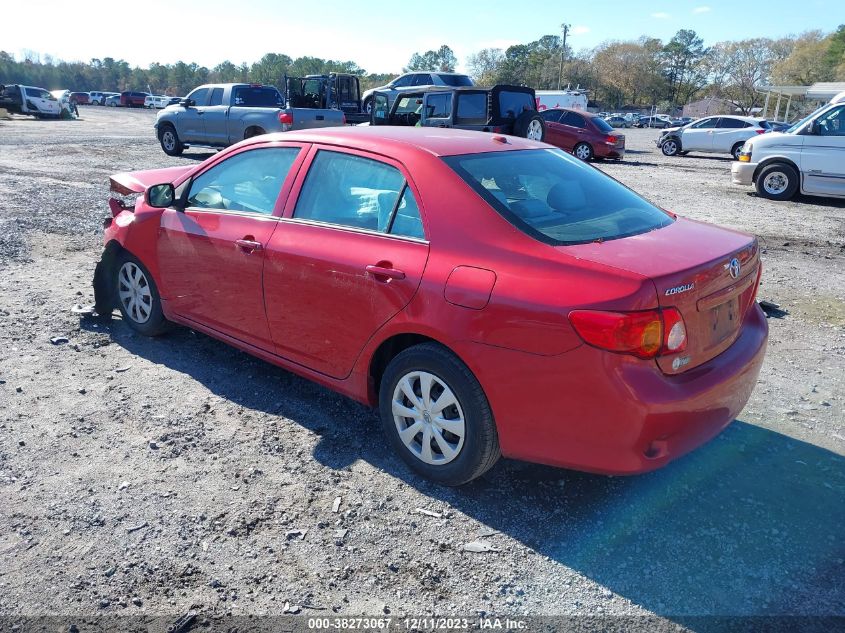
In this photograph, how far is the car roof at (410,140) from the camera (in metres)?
3.46

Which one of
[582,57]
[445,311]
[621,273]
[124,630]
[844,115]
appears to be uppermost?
[582,57]

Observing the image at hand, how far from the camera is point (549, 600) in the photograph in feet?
8.32

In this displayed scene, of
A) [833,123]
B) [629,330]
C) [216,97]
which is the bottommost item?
[629,330]

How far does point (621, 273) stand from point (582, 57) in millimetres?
112333

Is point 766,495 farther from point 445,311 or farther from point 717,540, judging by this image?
point 445,311

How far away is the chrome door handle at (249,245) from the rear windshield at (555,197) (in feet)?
4.12

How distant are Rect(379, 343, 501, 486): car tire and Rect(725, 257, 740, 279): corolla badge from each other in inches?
49.5

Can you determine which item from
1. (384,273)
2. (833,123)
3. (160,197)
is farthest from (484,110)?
(384,273)

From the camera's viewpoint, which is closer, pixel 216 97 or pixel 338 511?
pixel 338 511

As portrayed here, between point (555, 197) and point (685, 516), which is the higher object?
point (555, 197)

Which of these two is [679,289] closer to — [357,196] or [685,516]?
[685,516]

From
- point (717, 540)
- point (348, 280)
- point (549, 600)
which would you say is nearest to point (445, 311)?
point (348, 280)

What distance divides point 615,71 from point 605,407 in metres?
104

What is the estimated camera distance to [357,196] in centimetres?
355
